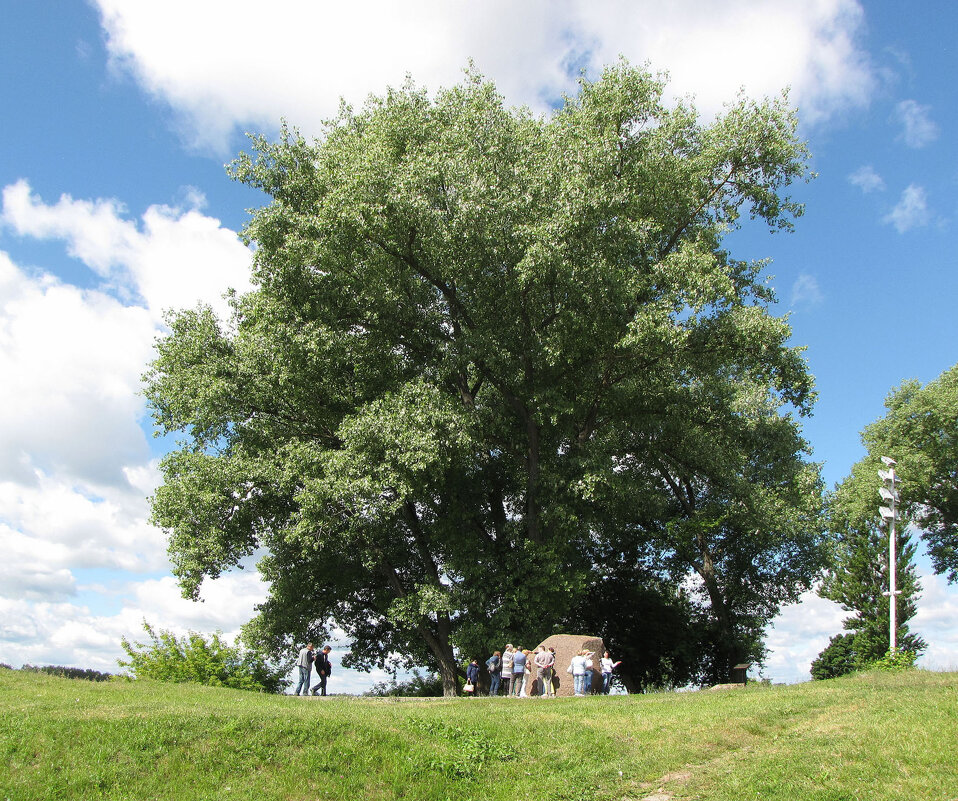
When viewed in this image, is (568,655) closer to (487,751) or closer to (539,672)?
(539,672)

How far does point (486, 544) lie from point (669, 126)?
1450 centimetres

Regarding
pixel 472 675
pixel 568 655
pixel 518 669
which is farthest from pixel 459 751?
pixel 472 675

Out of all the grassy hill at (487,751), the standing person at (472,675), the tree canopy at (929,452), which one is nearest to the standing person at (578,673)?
the standing person at (472,675)

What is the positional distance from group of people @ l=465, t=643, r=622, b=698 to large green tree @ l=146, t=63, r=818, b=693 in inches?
67.8

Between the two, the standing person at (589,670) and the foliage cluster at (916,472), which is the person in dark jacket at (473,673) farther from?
the foliage cluster at (916,472)

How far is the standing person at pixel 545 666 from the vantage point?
20.0 metres

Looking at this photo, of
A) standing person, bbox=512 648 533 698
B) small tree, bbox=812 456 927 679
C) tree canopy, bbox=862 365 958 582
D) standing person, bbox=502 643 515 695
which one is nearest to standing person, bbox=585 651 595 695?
standing person, bbox=512 648 533 698

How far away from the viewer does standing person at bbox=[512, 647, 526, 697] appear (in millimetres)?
20344

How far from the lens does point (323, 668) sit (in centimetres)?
2297

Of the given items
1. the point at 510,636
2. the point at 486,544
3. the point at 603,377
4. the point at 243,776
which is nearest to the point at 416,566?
the point at 486,544

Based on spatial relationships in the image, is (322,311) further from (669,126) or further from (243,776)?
(243,776)

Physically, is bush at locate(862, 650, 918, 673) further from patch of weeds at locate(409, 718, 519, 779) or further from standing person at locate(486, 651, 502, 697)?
patch of weeds at locate(409, 718, 519, 779)

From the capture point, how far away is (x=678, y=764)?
1269 cm

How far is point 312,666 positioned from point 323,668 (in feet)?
1.09
